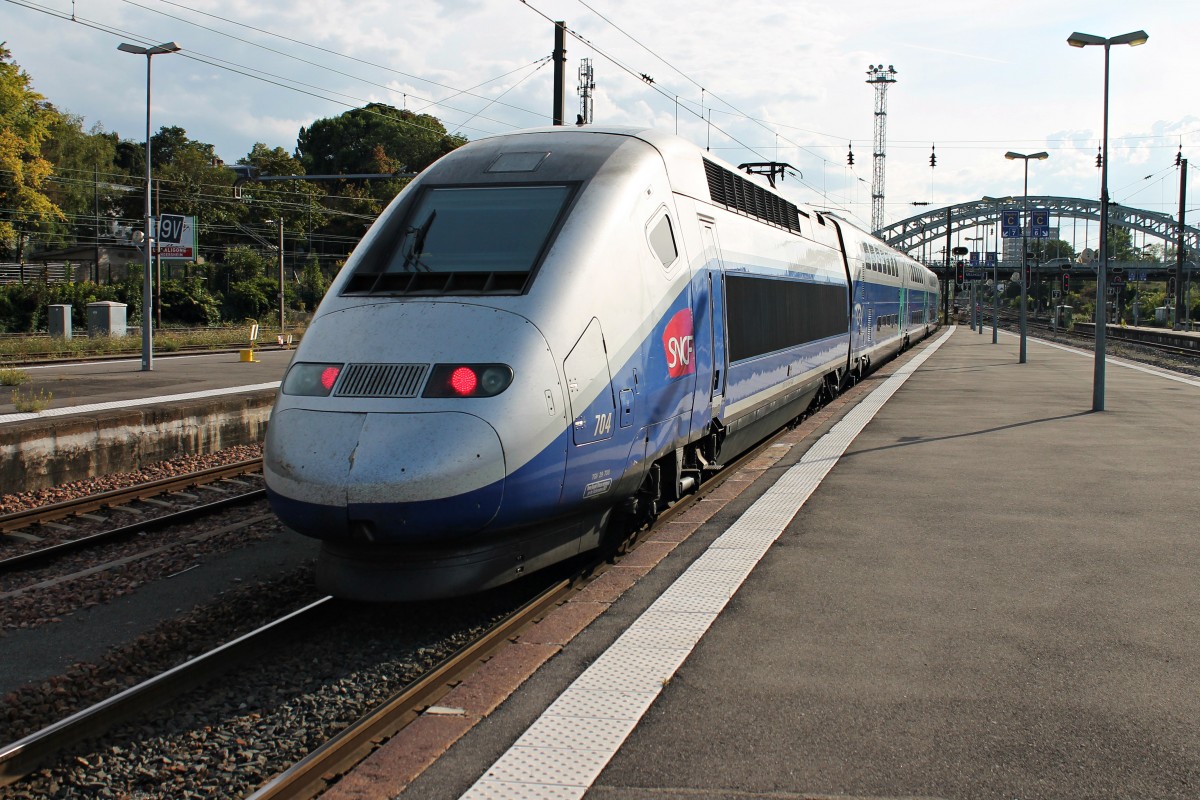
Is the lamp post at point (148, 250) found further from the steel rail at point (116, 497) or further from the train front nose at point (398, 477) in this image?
the train front nose at point (398, 477)

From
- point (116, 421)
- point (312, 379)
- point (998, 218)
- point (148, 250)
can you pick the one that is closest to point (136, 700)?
point (312, 379)

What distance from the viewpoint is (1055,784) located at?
3.72m

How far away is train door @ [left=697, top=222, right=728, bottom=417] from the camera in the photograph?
8070mm

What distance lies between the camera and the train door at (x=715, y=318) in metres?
8.07

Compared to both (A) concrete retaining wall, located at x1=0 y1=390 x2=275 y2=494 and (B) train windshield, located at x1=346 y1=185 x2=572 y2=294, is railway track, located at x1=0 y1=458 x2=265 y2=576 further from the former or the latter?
(B) train windshield, located at x1=346 y1=185 x2=572 y2=294

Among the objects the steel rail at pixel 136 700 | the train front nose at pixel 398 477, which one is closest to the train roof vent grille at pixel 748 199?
the train front nose at pixel 398 477

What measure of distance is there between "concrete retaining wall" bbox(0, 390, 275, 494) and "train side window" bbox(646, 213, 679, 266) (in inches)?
303

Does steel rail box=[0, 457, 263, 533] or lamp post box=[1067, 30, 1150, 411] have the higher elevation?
lamp post box=[1067, 30, 1150, 411]

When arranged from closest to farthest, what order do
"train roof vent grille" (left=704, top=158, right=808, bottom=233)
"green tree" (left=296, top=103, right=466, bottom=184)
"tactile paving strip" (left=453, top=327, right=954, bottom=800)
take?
"tactile paving strip" (left=453, top=327, right=954, bottom=800), "train roof vent grille" (left=704, top=158, right=808, bottom=233), "green tree" (left=296, top=103, right=466, bottom=184)

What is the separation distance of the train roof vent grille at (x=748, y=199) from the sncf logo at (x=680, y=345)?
1663 millimetres

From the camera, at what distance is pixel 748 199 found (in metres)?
10.1

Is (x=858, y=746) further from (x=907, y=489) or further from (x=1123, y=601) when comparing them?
(x=907, y=489)

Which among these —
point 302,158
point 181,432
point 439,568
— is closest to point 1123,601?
point 439,568

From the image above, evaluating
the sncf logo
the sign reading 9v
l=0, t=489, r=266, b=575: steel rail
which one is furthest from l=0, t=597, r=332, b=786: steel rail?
the sign reading 9v
